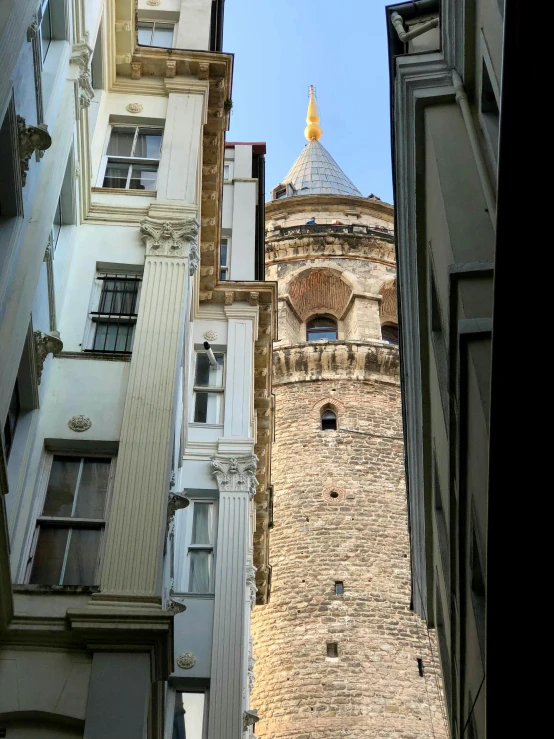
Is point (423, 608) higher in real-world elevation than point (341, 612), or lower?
lower

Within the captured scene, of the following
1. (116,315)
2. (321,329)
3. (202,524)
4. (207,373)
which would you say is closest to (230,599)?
(202,524)

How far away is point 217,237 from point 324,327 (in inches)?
983

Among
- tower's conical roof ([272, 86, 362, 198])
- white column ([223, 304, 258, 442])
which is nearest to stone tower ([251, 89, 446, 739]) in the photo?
tower's conical roof ([272, 86, 362, 198])

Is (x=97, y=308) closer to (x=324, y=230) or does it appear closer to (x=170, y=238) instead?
(x=170, y=238)

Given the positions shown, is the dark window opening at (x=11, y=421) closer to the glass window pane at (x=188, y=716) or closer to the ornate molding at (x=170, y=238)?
the ornate molding at (x=170, y=238)

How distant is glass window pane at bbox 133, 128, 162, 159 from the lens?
16.5m

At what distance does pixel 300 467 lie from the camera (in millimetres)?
35031

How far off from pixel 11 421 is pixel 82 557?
1.73 metres

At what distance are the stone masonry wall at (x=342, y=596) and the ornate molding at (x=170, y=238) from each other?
17.6 m

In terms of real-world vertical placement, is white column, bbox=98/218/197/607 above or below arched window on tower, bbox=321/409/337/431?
below

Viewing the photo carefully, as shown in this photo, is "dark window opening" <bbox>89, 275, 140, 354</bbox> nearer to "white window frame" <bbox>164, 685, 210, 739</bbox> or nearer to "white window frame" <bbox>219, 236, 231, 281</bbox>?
"white window frame" <bbox>164, 685, 210, 739</bbox>

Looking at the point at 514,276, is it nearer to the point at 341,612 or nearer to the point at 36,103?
the point at 36,103

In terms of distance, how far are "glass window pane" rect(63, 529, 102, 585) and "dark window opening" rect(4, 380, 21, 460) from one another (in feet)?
3.86

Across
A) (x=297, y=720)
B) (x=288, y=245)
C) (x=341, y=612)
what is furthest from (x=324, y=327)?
(x=297, y=720)
